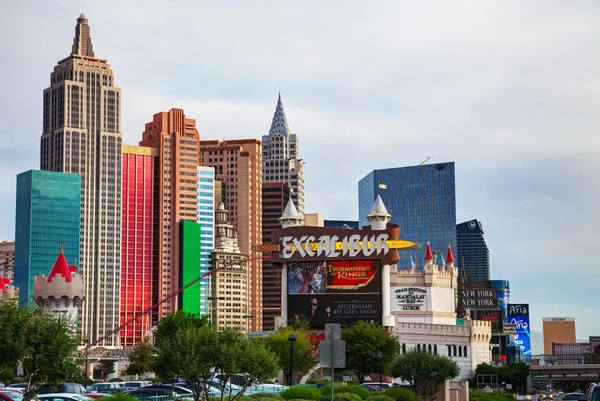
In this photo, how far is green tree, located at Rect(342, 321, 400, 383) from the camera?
111750 millimetres

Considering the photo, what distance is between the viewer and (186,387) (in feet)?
222

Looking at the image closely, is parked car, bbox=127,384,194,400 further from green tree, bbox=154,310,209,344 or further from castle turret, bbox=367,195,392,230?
castle turret, bbox=367,195,392,230

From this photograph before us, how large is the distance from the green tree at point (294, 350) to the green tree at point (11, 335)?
53396mm

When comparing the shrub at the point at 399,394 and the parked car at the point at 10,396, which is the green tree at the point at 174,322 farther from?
the parked car at the point at 10,396

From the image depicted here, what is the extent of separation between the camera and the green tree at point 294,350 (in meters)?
104

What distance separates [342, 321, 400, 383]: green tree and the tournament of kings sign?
1290 inches

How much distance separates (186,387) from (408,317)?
87.9 meters

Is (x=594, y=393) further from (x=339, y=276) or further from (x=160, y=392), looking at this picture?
(x=339, y=276)

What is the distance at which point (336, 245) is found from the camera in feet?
414

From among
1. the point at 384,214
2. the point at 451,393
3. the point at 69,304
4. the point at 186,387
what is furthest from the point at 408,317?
the point at 186,387

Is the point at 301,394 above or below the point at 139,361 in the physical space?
below

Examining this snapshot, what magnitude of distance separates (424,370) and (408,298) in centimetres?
8308

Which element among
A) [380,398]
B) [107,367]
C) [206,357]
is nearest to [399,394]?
[380,398]

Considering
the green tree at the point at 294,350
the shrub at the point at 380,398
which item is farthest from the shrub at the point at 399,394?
the green tree at the point at 294,350
